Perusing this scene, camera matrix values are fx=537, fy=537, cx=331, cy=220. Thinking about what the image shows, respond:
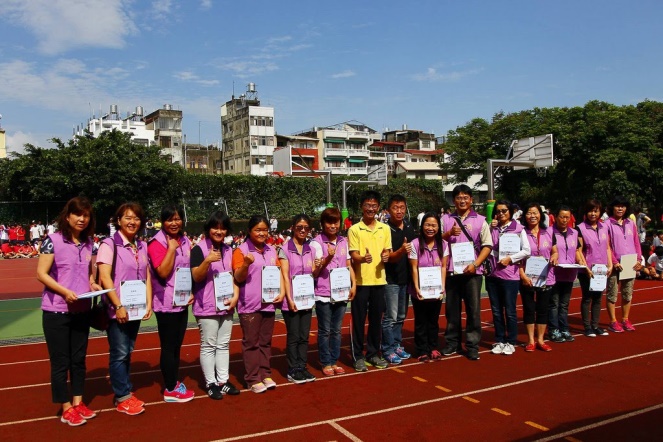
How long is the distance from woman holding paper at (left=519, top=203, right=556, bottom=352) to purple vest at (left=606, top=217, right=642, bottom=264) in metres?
1.39

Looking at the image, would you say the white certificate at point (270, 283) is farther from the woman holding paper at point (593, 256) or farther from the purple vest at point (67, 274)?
the woman holding paper at point (593, 256)

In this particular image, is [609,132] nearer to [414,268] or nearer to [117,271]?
[414,268]

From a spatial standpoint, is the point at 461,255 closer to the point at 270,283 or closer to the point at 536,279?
the point at 536,279

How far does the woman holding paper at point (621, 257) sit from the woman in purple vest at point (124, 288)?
5978 mm

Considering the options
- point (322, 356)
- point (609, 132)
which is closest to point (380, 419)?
point (322, 356)

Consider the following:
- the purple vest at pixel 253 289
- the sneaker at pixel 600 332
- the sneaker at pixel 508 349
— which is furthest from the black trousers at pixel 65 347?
the sneaker at pixel 600 332

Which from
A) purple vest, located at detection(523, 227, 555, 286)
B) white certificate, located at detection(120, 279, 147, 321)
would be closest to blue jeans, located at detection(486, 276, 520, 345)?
purple vest, located at detection(523, 227, 555, 286)

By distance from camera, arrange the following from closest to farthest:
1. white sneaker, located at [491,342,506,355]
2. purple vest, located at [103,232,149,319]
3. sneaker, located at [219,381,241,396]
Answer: purple vest, located at [103,232,149,319]
sneaker, located at [219,381,241,396]
white sneaker, located at [491,342,506,355]

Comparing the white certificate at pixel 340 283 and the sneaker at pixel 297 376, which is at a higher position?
the white certificate at pixel 340 283

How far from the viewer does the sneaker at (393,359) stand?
228 inches

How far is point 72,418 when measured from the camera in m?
4.26

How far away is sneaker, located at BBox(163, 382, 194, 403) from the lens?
4742 mm

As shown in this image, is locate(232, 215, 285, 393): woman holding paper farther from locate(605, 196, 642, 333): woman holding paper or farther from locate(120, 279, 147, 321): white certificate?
locate(605, 196, 642, 333): woman holding paper

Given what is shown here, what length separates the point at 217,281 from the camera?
474 cm
